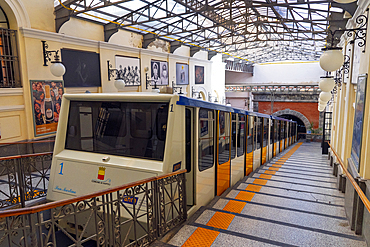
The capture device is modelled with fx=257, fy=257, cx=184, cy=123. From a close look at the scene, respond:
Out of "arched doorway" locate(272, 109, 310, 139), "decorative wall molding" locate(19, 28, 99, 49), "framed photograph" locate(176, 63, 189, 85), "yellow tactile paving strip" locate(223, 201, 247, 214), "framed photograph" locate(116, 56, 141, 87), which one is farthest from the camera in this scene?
"arched doorway" locate(272, 109, 310, 139)

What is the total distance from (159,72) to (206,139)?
11.0 metres

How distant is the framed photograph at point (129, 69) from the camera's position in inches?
487

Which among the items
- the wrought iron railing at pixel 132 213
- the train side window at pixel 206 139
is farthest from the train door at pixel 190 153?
the wrought iron railing at pixel 132 213

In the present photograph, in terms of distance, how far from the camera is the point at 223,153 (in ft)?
18.4

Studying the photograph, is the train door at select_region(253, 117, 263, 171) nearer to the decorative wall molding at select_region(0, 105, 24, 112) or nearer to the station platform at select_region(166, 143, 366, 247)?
the station platform at select_region(166, 143, 366, 247)

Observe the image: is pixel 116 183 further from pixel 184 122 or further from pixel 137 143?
pixel 184 122

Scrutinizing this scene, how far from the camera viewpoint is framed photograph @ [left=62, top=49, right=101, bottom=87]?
32.2ft

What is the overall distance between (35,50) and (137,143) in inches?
272

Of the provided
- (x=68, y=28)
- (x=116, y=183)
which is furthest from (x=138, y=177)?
(x=68, y=28)

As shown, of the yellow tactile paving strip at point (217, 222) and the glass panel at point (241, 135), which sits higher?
the glass panel at point (241, 135)

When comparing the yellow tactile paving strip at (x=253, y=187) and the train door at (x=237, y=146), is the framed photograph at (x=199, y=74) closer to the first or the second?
the train door at (x=237, y=146)

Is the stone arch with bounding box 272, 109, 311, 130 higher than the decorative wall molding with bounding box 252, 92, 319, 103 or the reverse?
the reverse

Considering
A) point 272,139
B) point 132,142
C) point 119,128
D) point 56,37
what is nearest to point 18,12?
point 56,37

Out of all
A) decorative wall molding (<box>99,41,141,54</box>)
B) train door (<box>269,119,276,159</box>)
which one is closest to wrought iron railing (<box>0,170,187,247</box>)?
train door (<box>269,119,276,159</box>)
